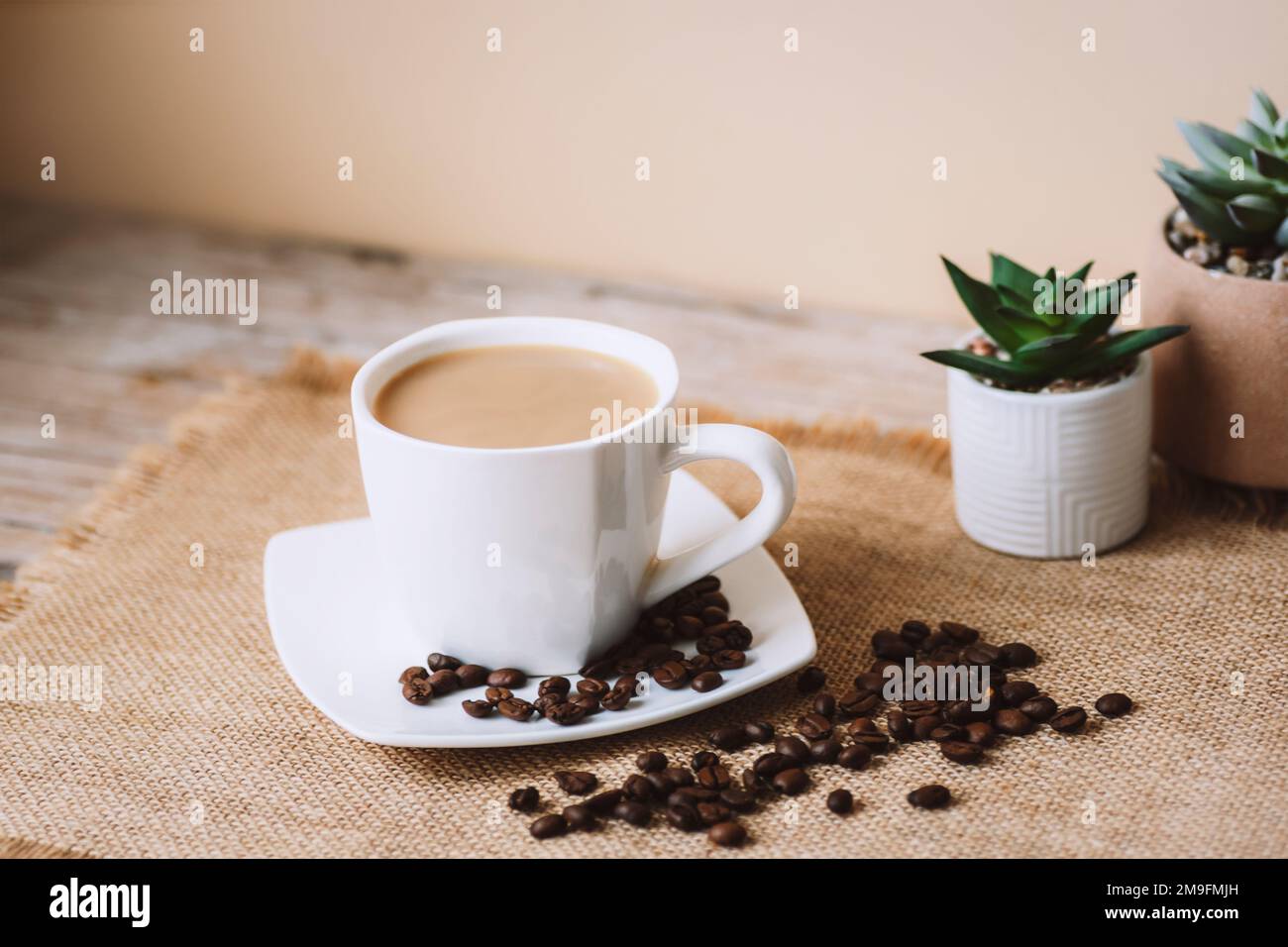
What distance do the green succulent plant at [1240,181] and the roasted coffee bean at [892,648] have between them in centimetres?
50

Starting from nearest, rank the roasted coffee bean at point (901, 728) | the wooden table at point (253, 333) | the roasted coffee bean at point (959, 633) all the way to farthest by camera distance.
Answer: the roasted coffee bean at point (901, 728) < the roasted coffee bean at point (959, 633) < the wooden table at point (253, 333)

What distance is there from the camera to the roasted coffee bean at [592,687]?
1.07 m

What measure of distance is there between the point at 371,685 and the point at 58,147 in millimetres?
1452

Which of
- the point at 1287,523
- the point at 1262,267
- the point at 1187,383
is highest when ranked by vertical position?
the point at 1262,267

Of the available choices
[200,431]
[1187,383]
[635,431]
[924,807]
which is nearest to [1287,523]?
[1187,383]

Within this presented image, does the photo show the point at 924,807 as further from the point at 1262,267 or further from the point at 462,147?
the point at 462,147

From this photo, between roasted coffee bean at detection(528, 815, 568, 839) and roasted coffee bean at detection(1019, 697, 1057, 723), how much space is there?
364mm

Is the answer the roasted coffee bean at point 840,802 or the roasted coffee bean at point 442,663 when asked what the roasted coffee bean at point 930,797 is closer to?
the roasted coffee bean at point 840,802

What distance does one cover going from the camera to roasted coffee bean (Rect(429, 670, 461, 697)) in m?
1.08

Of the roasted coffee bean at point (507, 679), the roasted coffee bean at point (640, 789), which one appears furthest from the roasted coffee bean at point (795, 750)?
Result: the roasted coffee bean at point (507, 679)

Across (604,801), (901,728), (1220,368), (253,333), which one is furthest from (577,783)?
(253,333)

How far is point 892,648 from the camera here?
117 centimetres

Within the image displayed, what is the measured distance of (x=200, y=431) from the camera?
159 centimetres

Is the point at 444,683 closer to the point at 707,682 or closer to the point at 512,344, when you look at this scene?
the point at 707,682
